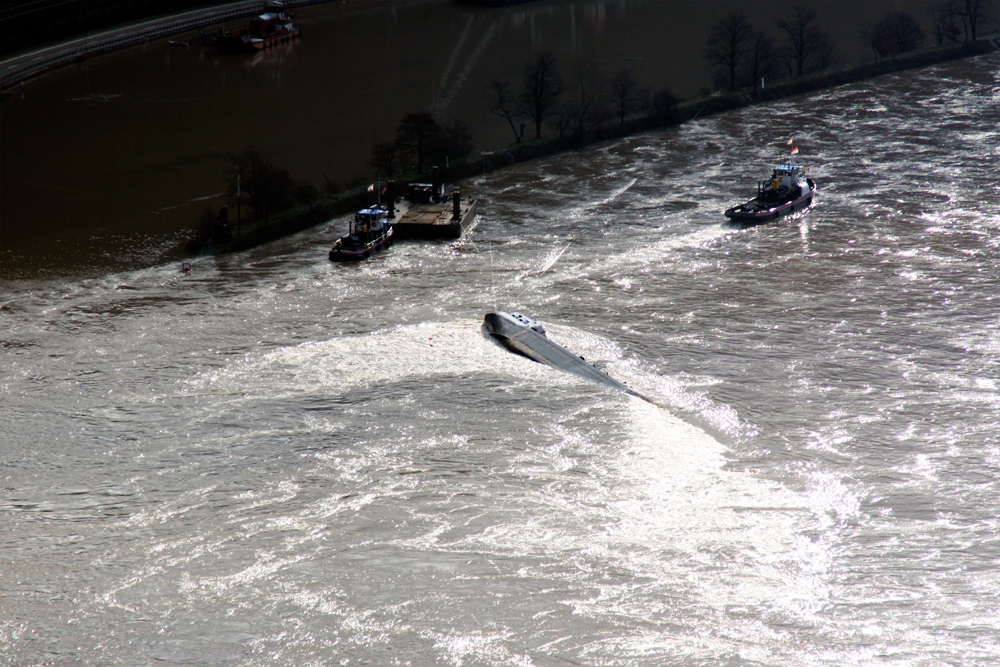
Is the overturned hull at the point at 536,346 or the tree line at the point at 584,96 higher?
the tree line at the point at 584,96

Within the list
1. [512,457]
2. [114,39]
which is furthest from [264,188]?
[114,39]

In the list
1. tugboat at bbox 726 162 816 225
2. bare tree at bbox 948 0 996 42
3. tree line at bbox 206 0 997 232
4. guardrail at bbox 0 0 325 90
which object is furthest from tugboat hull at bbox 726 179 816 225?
bare tree at bbox 948 0 996 42

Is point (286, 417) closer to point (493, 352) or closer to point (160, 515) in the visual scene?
point (160, 515)

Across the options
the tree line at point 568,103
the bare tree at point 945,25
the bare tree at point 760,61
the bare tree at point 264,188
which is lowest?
the bare tree at point 264,188

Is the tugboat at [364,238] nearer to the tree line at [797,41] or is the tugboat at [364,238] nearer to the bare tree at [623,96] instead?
the bare tree at [623,96]

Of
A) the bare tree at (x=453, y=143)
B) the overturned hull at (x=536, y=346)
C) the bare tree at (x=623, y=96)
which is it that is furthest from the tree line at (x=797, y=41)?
the overturned hull at (x=536, y=346)

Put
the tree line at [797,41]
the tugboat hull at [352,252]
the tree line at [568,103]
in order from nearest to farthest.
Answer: the tugboat hull at [352,252] < the tree line at [568,103] < the tree line at [797,41]
